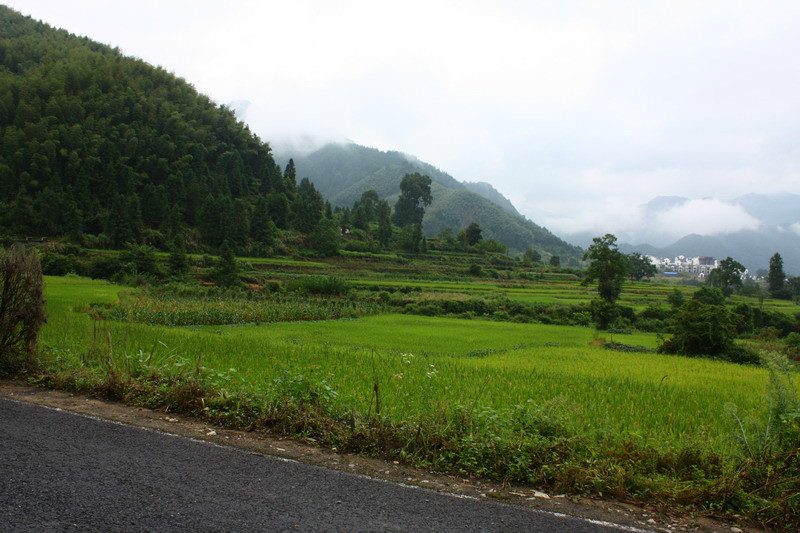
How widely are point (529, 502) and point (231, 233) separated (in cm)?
5433

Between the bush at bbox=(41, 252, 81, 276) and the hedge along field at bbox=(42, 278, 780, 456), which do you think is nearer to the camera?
the hedge along field at bbox=(42, 278, 780, 456)

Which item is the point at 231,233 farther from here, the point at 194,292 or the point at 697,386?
the point at 697,386

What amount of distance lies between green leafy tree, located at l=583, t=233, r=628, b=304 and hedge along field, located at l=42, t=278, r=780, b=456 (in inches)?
799

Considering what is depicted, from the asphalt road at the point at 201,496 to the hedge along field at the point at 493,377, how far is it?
134 cm

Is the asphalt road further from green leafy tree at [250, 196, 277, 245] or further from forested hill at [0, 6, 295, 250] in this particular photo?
green leafy tree at [250, 196, 277, 245]

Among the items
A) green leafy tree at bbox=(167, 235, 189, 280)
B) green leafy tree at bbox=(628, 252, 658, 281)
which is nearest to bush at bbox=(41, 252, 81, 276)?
green leafy tree at bbox=(167, 235, 189, 280)

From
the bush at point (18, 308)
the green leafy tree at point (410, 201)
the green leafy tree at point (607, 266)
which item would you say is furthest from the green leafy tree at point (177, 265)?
the green leafy tree at point (410, 201)

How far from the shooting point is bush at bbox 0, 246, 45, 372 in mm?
6953

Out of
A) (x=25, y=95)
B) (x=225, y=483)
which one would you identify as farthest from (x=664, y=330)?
(x=25, y=95)

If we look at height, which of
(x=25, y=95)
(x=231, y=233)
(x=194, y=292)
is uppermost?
(x=25, y=95)

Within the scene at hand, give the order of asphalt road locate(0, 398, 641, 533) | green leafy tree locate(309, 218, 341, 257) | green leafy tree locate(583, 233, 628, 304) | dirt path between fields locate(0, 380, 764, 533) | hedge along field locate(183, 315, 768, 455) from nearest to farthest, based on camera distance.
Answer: asphalt road locate(0, 398, 641, 533), dirt path between fields locate(0, 380, 764, 533), hedge along field locate(183, 315, 768, 455), green leafy tree locate(583, 233, 628, 304), green leafy tree locate(309, 218, 341, 257)

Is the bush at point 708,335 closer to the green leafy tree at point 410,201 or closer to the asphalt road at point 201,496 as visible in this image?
the asphalt road at point 201,496

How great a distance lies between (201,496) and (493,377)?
6.76m

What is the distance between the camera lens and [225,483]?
11.7 feet
